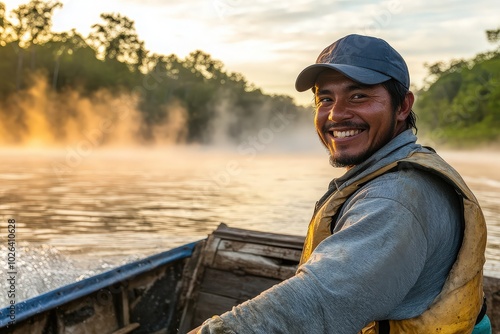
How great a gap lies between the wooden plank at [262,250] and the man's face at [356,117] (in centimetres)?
290

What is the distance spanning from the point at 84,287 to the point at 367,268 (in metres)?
3.45

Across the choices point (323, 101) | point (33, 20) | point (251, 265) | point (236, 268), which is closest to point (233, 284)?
point (236, 268)

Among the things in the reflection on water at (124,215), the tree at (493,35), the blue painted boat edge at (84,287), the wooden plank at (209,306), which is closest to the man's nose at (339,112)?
the blue painted boat edge at (84,287)

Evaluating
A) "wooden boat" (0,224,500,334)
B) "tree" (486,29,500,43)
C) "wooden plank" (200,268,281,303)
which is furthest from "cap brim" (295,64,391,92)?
"tree" (486,29,500,43)

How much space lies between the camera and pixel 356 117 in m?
2.12

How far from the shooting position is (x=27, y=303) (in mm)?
3992

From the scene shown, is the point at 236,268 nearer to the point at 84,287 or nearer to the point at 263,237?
the point at 263,237

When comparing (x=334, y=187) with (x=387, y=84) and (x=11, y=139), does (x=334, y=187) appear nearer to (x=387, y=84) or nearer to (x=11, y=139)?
(x=387, y=84)

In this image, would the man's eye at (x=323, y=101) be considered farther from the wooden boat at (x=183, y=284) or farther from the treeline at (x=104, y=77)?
the treeline at (x=104, y=77)

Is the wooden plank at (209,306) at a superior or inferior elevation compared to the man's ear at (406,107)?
inferior

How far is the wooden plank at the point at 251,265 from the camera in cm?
497

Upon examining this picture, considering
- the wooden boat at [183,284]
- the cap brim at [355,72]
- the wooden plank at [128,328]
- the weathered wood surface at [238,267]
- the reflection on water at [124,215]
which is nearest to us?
the cap brim at [355,72]

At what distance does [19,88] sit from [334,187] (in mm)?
71954

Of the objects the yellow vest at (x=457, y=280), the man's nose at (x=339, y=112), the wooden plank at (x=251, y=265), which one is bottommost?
the wooden plank at (x=251, y=265)
